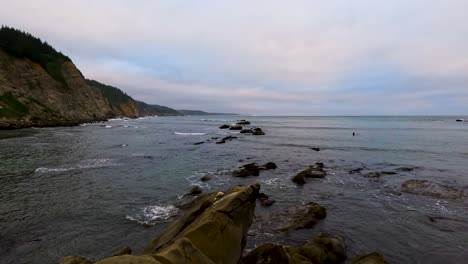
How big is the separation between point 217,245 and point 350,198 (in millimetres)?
15942

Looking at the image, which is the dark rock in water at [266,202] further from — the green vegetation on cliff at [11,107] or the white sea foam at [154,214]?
the green vegetation on cliff at [11,107]

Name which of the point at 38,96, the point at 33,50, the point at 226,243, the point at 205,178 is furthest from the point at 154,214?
the point at 33,50

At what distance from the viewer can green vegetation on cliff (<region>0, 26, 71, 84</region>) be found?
98.9m

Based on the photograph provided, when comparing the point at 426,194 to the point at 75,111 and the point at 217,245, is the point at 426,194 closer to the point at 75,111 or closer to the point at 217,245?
the point at 217,245

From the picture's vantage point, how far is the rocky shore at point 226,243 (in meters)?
6.96

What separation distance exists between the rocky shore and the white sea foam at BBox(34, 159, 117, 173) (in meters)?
21.8

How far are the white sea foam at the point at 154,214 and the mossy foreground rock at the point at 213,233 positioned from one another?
19.7ft

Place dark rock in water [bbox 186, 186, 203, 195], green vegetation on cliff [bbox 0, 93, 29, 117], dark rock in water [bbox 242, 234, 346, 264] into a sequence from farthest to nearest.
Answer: green vegetation on cliff [bbox 0, 93, 29, 117]
dark rock in water [bbox 186, 186, 203, 195]
dark rock in water [bbox 242, 234, 346, 264]

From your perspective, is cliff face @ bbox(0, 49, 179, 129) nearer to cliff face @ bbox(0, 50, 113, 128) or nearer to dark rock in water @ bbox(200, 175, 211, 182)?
cliff face @ bbox(0, 50, 113, 128)

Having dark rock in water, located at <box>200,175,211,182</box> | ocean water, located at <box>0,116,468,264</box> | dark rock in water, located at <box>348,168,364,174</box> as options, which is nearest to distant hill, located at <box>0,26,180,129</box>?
ocean water, located at <box>0,116,468,264</box>

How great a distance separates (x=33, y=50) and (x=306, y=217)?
123548mm

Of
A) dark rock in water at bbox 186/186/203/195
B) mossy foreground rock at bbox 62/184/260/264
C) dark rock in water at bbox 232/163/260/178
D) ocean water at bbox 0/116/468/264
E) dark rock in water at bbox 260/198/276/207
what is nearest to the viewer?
mossy foreground rock at bbox 62/184/260/264

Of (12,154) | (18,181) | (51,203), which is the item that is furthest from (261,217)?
(12,154)

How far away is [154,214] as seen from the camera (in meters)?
17.4
